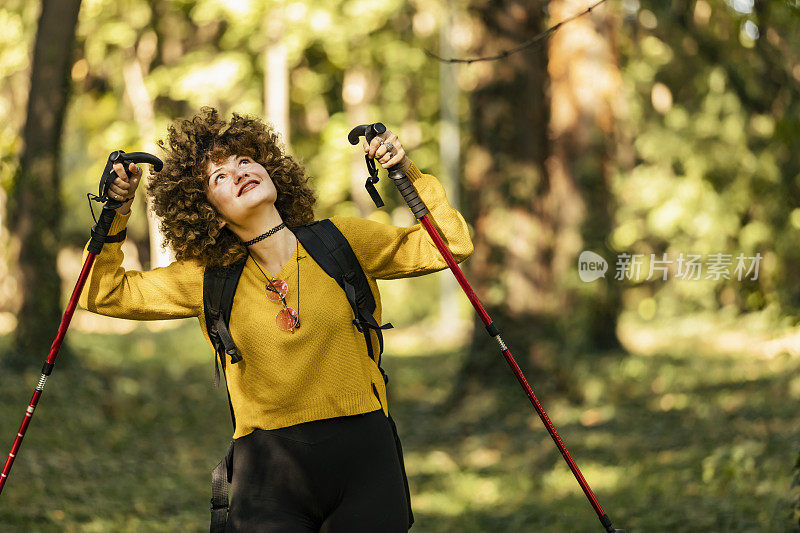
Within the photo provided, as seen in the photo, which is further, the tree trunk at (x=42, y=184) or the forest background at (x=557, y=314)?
the tree trunk at (x=42, y=184)

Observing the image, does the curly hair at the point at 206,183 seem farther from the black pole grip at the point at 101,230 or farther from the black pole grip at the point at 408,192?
the black pole grip at the point at 408,192

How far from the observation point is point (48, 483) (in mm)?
7816

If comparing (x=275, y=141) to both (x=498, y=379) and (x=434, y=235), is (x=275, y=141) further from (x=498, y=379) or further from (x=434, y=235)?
(x=498, y=379)

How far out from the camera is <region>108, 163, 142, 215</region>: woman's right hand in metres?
3.29

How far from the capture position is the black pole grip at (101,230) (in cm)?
332

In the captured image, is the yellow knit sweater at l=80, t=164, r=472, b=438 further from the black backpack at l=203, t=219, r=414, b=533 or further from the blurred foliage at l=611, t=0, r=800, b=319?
the blurred foliage at l=611, t=0, r=800, b=319

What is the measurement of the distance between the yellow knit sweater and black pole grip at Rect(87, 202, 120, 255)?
4 cm

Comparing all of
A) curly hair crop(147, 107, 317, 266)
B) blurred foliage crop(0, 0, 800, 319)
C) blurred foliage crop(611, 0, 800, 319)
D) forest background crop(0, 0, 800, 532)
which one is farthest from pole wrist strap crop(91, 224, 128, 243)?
blurred foliage crop(611, 0, 800, 319)

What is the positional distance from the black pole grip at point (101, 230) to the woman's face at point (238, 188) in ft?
1.12

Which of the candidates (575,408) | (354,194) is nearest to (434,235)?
(575,408)

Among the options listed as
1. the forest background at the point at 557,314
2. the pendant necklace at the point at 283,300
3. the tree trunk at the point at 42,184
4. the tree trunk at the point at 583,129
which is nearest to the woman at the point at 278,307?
the pendant necklace at the point at 283,300

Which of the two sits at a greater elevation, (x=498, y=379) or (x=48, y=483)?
(x=498, y=379)

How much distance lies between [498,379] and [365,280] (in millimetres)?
7441

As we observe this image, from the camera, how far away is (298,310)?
3275 mm
